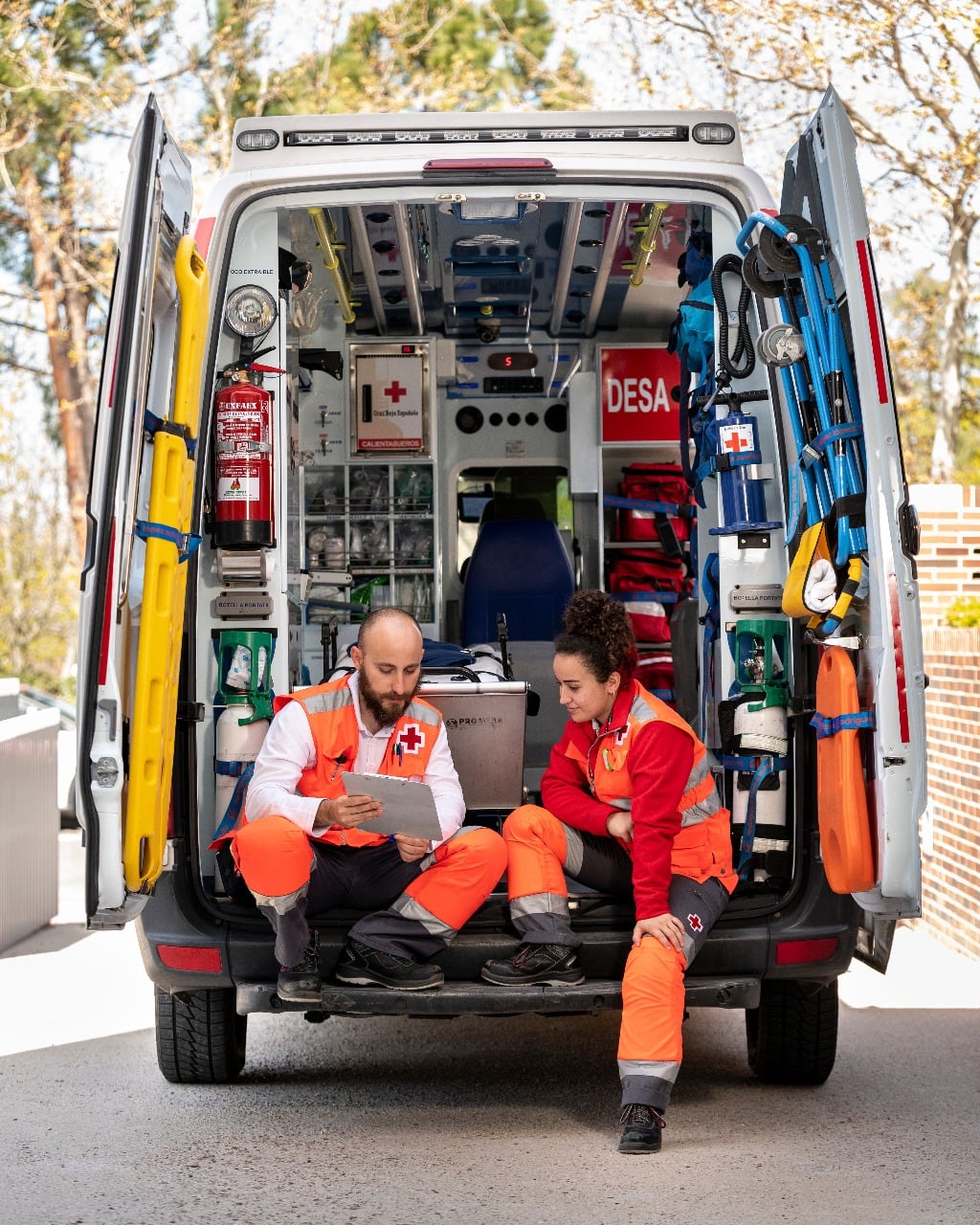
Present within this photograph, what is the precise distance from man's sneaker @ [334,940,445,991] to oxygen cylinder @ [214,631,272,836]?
62 cm

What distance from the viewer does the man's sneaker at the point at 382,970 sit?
4363 millimetres

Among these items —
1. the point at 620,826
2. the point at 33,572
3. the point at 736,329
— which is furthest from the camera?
the point at 33,572

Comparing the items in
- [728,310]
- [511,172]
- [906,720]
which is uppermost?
[511,172]

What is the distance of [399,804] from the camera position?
14.7 ft

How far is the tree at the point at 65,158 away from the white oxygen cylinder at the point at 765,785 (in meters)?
14.2

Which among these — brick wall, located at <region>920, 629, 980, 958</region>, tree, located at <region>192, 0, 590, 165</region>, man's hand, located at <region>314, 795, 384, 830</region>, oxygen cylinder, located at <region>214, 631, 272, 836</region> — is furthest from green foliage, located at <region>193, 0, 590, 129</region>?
man's hand, located at <region>314, 795, 384, 830</region>

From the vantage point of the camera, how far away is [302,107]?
19250 millimetres

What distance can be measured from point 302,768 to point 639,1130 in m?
1.33

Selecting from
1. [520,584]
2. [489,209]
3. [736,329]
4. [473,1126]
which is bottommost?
[473,1126]

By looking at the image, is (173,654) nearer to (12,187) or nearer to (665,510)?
(665,510)

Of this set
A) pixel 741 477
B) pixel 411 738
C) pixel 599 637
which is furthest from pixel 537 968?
pixel 741 477

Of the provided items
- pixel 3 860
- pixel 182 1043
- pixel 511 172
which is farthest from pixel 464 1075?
pixel 3 860

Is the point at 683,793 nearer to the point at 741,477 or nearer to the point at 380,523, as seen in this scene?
the point at 741,477

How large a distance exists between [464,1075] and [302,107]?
15.8 meters
